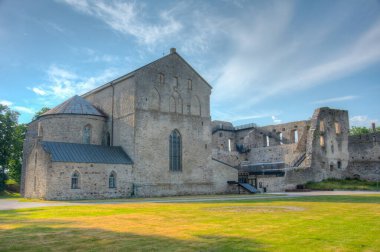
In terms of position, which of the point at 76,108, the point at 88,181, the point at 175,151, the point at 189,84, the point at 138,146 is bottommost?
the point at 88,181

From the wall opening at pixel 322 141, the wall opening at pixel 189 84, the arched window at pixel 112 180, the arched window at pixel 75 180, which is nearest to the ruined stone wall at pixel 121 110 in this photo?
the arched window at pixel 112 180

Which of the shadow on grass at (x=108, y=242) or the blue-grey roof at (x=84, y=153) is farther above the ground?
the blue-grey roof at (x=84, y=153)

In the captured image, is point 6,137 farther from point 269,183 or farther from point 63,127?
point 269,183

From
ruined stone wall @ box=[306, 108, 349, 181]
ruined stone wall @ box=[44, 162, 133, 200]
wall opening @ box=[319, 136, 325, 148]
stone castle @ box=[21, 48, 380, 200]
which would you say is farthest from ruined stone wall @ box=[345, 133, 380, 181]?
ruined stone wall @ box=[44, 162, 133, 200]

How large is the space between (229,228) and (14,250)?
17.7 ft

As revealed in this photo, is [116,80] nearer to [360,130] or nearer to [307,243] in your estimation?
[307,243]

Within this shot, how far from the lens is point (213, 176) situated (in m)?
38.2

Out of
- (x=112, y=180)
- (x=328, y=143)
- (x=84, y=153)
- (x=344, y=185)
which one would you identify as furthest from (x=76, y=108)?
(x=328, y=143)

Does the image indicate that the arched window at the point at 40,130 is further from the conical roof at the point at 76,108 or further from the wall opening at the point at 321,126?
the wall opening at the point at 321,126

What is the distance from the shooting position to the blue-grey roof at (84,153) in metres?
28.4

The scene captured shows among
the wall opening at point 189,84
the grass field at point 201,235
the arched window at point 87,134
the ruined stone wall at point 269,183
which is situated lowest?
the grass field at point 201,235

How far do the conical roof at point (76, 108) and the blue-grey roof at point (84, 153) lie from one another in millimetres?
4452

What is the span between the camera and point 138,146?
108ft

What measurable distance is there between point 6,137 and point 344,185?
4098 centimetres
